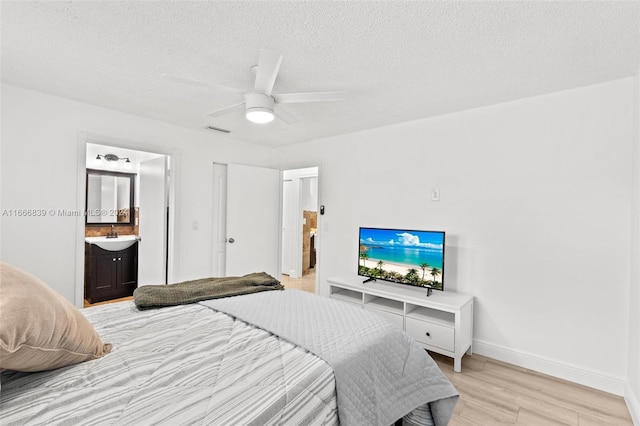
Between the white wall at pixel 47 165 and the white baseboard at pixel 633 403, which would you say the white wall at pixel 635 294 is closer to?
the white baseboard at pixel 633 403

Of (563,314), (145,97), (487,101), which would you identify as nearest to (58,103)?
(145,97)

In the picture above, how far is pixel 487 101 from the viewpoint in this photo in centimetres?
274

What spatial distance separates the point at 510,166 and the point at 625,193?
2.56 ft

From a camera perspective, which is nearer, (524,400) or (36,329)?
(36,329)

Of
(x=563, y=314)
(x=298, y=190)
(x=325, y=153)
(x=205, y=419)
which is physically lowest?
(x=563, y=314)

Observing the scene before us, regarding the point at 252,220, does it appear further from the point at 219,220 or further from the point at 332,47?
the point at 332,47

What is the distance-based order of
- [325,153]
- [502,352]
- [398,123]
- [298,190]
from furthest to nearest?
[298,190]
[325,153]
[398,123]
[502,352]

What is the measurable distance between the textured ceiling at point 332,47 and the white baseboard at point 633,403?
7.25 ft

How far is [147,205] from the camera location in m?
4.12

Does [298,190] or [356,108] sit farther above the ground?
[356,108]

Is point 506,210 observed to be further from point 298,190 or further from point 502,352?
point 298,190

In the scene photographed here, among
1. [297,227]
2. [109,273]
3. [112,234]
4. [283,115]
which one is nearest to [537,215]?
[283,115]

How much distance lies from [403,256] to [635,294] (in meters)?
1.65

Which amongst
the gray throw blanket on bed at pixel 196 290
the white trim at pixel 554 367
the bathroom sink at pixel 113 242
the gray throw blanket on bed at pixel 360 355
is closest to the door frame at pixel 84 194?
the bathroom sink at pixel 113 242
